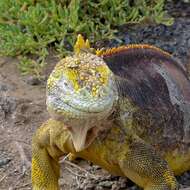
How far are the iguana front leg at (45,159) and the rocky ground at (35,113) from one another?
1.20 feet

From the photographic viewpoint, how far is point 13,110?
486 cm

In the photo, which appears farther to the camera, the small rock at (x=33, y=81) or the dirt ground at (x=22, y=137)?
the small rock at (x=33, y=81)

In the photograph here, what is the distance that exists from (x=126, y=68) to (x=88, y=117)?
41.6 inches

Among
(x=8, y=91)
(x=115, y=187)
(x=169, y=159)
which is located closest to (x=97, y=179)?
(x=115, y=187)

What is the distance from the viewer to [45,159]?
3.71 metres

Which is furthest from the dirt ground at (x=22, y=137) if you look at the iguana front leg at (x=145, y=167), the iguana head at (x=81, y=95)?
the iguana head at (x=81, y=95)

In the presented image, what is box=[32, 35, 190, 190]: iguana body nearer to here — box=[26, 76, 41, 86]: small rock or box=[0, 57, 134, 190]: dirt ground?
box=[0, 57, 134, 190]: dirt ground

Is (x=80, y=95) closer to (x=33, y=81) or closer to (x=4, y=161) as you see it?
(x=4, y=161)

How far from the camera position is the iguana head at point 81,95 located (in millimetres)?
2871

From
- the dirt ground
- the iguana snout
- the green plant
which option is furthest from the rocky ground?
the iguana snout

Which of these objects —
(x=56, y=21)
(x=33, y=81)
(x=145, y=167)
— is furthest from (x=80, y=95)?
(x=56, y=21)

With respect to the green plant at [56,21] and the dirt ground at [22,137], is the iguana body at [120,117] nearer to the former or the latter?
the dirt ground at [22,137]

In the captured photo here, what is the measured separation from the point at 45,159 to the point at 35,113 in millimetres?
1176

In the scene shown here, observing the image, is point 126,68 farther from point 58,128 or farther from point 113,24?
point 113,24
